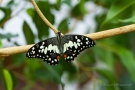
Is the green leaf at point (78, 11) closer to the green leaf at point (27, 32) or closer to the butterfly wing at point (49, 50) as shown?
the green leaf at point (27, 32)

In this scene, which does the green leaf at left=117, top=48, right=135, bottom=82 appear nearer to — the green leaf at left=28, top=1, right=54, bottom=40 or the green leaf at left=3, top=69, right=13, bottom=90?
the green leaf at left=28, top=1, right=54, bottom=40

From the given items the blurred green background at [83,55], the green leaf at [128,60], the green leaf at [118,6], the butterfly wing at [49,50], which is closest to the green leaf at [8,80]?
the blurred green background at [83,55]

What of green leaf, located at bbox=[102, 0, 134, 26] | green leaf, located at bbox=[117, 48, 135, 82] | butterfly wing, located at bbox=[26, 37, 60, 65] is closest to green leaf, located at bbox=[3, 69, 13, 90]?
butterfly wing, located at bbox=[26, 37, 60, 65]

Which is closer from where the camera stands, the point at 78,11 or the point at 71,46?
the point at 71,46

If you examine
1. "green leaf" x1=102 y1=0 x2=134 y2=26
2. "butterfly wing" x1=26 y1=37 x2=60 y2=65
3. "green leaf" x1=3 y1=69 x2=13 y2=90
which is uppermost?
"green leaf" x1=102 y1=0 x2=134 y2=26

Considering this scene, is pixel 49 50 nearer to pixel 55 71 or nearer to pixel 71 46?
pixel 71 46

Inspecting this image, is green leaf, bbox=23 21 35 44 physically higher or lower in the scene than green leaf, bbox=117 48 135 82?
higher

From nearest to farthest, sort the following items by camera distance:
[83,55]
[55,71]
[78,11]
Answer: [55,71], [78,11], [83,55]

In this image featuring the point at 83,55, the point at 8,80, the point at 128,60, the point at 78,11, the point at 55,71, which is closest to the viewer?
the point at 8,80

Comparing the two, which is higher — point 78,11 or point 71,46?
point 78,11

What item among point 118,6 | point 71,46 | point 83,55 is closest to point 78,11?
point 83,55

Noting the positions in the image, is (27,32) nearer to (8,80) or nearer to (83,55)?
(8,80)

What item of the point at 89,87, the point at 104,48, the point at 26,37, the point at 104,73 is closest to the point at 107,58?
the point at 104,48
